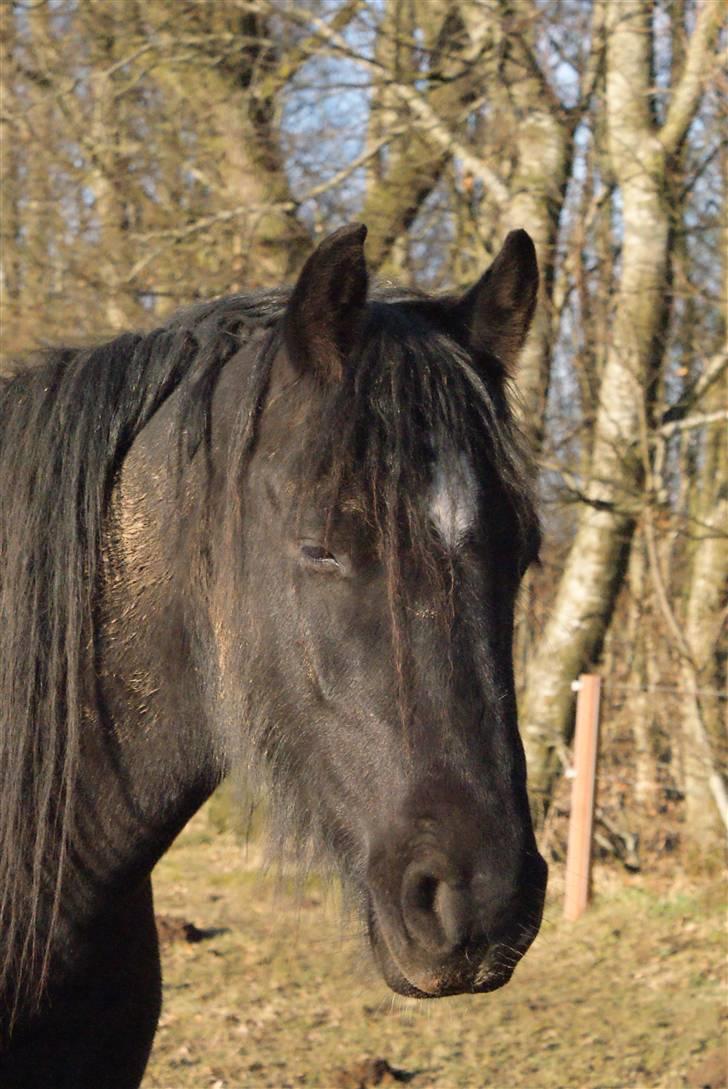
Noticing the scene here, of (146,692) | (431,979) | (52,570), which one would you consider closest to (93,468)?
(52,570)

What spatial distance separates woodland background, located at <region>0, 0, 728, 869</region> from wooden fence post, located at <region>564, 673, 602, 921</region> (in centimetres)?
50

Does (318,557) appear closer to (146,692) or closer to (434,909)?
(146,692)

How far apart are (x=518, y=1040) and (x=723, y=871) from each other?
2.60m

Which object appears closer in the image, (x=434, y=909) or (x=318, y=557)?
(x=434, y=909)

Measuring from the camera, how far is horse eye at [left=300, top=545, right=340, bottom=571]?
89.2 inches

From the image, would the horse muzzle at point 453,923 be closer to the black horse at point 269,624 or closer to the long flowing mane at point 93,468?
the black horse at point 269,624

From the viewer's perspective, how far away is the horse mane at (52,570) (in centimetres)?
245

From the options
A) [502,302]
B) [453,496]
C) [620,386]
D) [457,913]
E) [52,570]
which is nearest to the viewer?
[457,913]

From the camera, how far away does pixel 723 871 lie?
7891 millimetres

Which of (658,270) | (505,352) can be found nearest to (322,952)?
(658,270)

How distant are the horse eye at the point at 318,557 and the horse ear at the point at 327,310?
13.8 inches

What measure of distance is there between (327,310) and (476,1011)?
16.1 feet

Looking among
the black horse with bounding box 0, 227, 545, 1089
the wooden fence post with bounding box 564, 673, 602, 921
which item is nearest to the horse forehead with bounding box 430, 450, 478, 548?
the black horse with bounding box 0, 227, 545, 1089

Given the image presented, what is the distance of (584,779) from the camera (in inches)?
314
